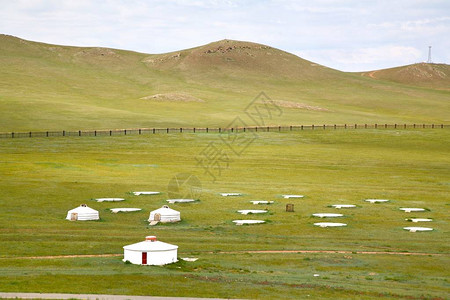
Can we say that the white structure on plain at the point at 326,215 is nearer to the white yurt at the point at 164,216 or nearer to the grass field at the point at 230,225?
the grass field at the point at 230,225

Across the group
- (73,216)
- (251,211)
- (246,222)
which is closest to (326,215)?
(251,211)

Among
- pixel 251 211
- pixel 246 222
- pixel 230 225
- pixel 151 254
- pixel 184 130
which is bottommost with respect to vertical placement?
pixel 230 225

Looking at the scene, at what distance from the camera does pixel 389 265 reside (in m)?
32.7

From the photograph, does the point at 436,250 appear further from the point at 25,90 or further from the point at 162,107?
the point at 25,90

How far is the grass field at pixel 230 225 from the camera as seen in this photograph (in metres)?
28.1

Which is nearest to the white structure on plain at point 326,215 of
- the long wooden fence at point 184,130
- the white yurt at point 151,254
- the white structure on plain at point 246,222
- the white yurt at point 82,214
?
the white structure on plain at point 246,222

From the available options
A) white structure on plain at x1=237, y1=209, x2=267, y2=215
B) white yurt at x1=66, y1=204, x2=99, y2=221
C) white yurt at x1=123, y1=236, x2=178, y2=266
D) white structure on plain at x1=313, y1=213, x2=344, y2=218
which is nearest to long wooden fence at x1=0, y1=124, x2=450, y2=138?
white structure on plain at x1=237, y1=209, x2=267, y2=215

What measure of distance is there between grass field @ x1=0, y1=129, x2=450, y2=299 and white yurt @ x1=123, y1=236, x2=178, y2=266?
530 millimetres

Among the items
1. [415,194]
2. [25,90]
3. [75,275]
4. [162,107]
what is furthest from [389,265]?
[25,90]

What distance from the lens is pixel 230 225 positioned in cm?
4375

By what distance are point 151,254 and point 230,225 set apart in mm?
13501

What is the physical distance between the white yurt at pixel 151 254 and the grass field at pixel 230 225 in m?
0.53

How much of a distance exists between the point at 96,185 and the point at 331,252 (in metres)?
28.7

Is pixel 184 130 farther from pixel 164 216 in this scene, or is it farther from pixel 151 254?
pixel 151 254
